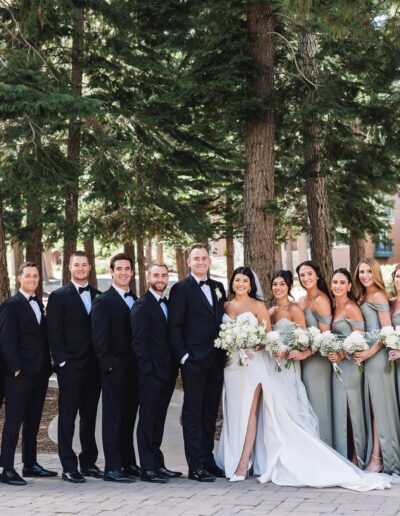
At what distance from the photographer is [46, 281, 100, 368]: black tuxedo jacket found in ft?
25.8

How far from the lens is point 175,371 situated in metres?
8.20

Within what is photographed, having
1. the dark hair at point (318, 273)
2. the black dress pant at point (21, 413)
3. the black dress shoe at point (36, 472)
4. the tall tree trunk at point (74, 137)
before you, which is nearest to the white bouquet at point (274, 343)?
the dark hair at point (318, 273)

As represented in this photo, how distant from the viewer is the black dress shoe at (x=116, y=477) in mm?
7848

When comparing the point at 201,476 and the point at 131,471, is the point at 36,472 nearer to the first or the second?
the point at 131,471

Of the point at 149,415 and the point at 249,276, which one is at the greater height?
the point at 249,276

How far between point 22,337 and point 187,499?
2360 mm

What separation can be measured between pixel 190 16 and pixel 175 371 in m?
7.93

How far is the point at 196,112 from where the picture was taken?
1498cm

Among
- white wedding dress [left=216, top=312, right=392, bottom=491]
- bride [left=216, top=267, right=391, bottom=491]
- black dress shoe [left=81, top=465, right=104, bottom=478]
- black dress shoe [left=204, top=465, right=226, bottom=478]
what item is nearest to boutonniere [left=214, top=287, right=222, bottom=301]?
bride [left=216, top=267, right=391, bottom=491]

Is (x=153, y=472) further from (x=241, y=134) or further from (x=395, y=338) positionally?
(x=241, y=134)

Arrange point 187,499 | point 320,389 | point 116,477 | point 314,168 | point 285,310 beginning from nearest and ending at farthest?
point 187,499, point 116,477, point 320,389, point 285,310, point 314,168

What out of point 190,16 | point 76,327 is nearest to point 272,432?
point 76,327

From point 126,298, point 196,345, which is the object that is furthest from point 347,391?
point 126,298

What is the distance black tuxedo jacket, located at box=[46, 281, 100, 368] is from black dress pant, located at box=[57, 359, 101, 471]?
12cm
